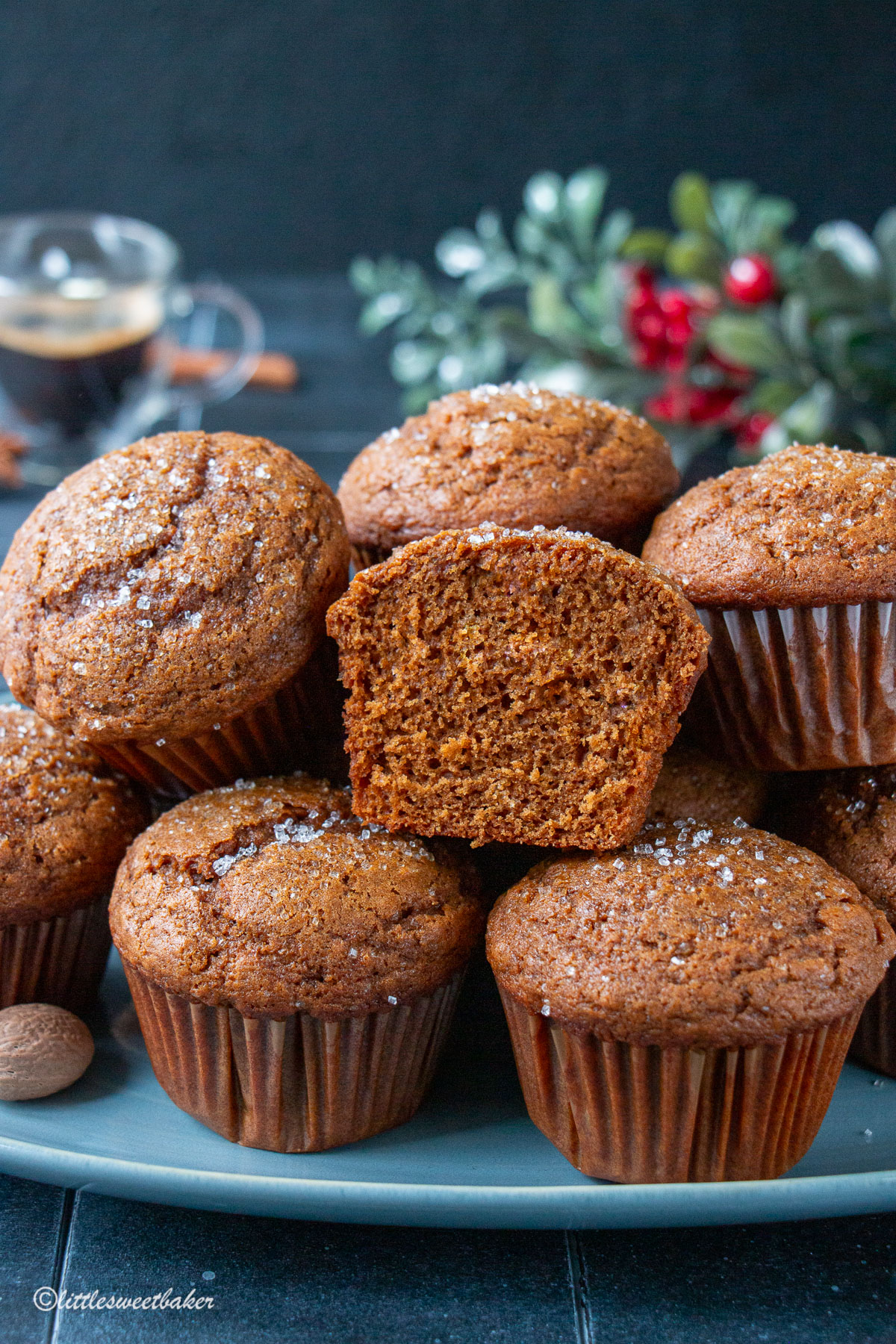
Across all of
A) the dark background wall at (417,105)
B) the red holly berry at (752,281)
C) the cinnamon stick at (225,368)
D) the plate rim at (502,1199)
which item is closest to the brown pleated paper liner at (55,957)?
the plate rim at (502,1199)

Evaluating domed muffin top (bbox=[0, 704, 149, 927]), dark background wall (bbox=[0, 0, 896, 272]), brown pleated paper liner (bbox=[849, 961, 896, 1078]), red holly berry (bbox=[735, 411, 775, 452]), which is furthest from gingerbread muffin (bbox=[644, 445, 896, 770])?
dark background wall (bbox=[0, 0, 896, 272])

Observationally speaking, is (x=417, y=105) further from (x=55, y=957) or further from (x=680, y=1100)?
(x=680, y=1100)

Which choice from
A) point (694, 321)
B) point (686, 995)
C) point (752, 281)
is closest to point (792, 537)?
point (686, 995)

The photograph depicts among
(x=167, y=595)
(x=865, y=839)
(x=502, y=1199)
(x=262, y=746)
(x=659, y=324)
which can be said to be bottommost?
Answer: (x=502, y=1199)

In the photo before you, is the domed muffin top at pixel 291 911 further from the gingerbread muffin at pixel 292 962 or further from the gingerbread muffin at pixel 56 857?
the gingerbread muffin at pixel 56 857

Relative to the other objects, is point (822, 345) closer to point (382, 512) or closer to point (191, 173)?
point (382, 512)

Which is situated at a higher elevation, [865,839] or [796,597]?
[796,597]
